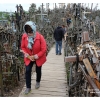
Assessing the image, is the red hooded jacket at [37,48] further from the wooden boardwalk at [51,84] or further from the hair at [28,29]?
the wooden boardwalk at [51,84]

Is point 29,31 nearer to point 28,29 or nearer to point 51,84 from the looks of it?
point 28,29

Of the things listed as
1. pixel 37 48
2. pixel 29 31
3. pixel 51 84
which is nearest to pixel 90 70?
pixel 37 48

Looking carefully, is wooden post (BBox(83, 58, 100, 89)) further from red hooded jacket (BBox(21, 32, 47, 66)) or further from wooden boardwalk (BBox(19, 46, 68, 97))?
wooden boardwalk (BBox(19, 46, 68, 97))

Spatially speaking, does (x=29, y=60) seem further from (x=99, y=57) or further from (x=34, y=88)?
(x=99, y=57)

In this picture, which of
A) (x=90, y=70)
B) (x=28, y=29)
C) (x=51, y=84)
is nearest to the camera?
(x=90, y=70)

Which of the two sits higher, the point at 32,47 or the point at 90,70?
the point at 32,47

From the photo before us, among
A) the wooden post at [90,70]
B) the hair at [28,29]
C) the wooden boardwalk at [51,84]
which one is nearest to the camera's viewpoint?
the wooden post at [90,70]

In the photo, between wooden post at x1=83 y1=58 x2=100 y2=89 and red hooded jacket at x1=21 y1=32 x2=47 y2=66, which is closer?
wooden post at x1=83 y1=58 x2=100 y2=89

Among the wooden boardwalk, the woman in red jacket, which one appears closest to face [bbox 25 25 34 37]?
the woman in red jacket

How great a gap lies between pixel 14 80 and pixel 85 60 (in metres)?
3.07

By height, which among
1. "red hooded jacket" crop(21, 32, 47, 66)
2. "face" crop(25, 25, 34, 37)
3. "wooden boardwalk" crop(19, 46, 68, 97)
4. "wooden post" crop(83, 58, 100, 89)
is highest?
"face" crop(25, 25, 34, 37)

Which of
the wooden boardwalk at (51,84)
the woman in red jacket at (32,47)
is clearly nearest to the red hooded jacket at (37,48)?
the woman in red jacket at (32,47)

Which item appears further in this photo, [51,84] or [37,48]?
[51,84]

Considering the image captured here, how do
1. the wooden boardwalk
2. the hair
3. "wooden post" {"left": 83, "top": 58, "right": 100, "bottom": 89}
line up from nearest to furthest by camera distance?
1. "wooden post" {"left": 83, "top": 58, "right": 100, "bottom": 89}
2. the hair
3. the wooden boardwalk
